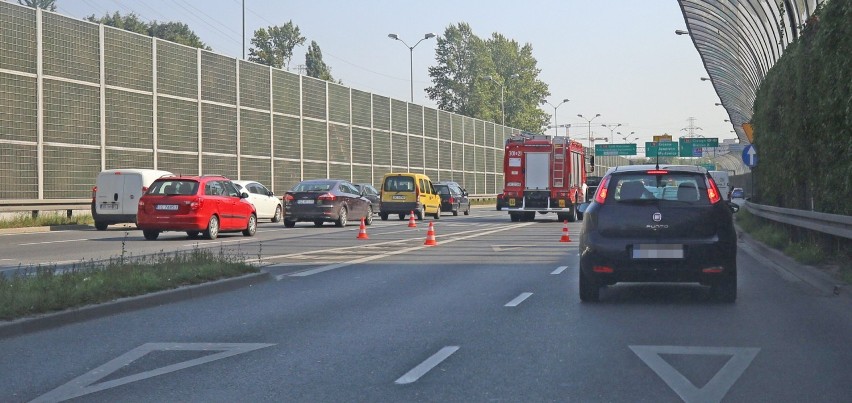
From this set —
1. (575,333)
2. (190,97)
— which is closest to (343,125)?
(190,97)

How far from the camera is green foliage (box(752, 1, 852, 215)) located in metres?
14.1

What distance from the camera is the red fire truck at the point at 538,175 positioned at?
135 feet

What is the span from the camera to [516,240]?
90.3 feet

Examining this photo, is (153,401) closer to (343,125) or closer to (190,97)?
(190,97)

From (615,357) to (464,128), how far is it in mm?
68453

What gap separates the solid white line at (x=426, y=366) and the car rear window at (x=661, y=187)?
4.26 meters

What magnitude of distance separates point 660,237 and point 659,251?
16 cm

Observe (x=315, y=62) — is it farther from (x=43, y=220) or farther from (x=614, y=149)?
(x=43, y=220)

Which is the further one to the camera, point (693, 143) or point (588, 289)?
point (693, 143)

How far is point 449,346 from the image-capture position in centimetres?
930

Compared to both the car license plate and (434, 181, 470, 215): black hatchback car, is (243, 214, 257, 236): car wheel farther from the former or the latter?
(434, 181, 470, 215): black hatchback car

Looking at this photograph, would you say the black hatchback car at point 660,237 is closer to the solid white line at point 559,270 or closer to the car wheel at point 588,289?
the car wheel at point 588,289

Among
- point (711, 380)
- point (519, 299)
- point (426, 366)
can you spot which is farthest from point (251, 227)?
point (711, 380)

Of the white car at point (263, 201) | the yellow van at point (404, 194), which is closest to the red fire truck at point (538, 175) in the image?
the yellow van at point (404, 194)
